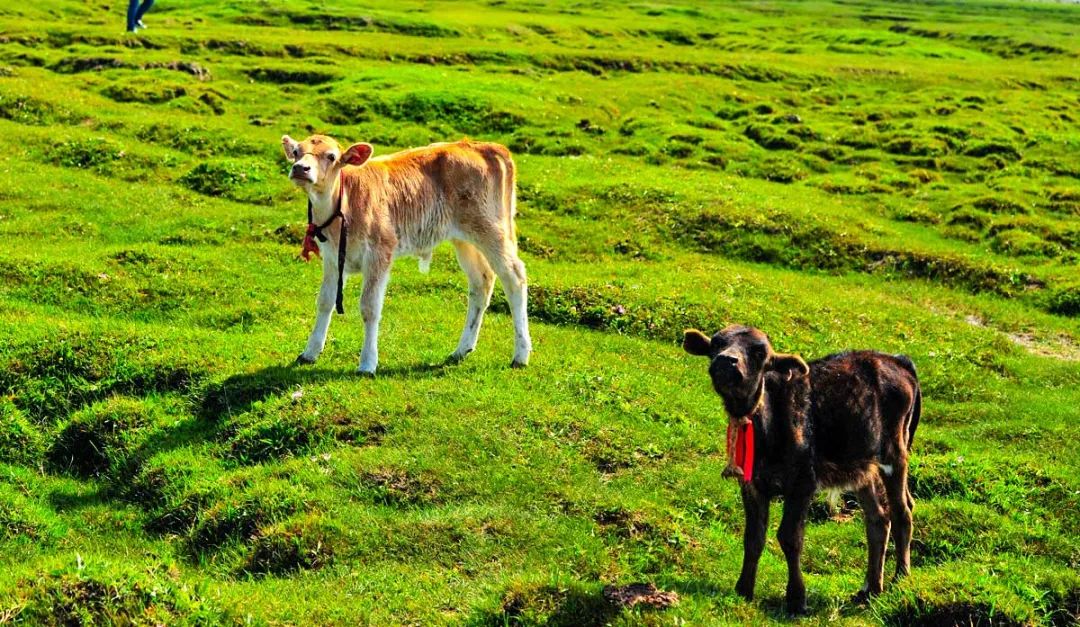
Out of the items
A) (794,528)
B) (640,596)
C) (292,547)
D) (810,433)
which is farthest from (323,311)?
(794,528)

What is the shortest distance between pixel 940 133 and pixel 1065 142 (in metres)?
4.79

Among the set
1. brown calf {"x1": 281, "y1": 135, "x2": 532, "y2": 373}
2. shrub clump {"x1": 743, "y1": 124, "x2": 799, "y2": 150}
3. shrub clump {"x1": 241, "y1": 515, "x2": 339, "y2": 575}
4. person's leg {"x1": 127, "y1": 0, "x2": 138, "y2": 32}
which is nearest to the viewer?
shrub clump {"x1": 241, "y1": 515, "x2": 339, "y2": 575}

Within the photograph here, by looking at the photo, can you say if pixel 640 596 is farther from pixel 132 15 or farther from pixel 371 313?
pixel 132 15

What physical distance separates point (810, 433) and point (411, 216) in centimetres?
739

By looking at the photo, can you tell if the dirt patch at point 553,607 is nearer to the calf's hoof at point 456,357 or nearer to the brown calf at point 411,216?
the brown calf at point 411,216

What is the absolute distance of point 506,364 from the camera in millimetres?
15070

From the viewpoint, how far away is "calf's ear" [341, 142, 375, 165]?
13.6 metres

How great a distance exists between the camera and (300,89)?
44.8 m

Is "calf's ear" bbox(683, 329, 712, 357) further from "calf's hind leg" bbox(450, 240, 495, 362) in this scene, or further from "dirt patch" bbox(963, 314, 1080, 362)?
"dirt patch" bbox(963, 314, 1080, 362)

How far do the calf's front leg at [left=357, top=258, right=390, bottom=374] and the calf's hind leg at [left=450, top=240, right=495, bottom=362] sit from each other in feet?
4.88

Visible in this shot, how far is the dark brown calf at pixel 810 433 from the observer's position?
840cm

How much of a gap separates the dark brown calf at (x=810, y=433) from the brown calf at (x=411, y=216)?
648 cm

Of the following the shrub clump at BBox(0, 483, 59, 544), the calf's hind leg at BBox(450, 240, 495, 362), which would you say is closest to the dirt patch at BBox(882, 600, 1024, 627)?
the calf's hind leg at BBox(450, 240, 495, 362)

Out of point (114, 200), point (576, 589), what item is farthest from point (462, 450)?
point (114, 200)
